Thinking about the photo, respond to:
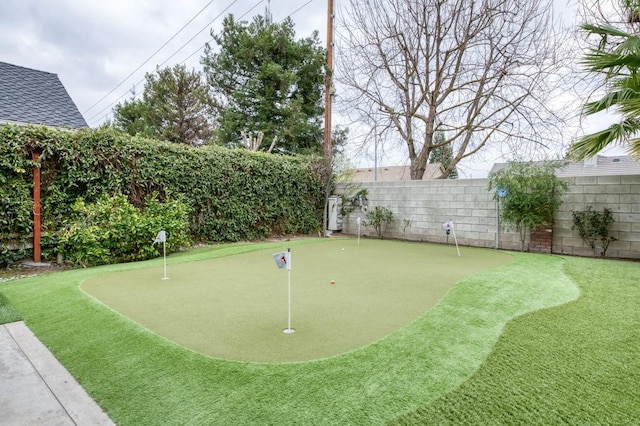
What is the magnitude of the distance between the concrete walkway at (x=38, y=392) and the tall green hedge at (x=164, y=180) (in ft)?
12.9

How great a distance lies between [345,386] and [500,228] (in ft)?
23.0

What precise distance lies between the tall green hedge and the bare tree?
323 centimetres

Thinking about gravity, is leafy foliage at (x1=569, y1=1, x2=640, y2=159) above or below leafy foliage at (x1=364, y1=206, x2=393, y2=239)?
above

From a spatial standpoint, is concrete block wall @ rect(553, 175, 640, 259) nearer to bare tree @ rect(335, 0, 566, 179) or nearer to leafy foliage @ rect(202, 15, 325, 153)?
bare tree @ rect(335, 0, 566, 179)

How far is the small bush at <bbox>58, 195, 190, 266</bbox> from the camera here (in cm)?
562

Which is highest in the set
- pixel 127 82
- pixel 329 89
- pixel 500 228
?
pixel 127 82

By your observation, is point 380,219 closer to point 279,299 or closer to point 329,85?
point 329,85

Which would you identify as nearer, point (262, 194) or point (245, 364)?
point (245, 364)

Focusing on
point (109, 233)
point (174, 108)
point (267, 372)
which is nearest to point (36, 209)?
point (109, 233)

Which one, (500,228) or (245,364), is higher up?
(500,228)

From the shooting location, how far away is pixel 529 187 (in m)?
6.92

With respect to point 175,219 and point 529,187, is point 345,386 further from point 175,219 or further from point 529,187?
point 529,187

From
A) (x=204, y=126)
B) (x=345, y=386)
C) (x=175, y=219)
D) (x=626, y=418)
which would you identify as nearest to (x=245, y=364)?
(x=345, y=386)

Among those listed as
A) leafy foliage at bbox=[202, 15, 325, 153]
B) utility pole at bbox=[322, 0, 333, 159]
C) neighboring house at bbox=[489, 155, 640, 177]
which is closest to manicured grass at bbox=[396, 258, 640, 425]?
utility pole at bbox=[322, 0, 333, 159]
